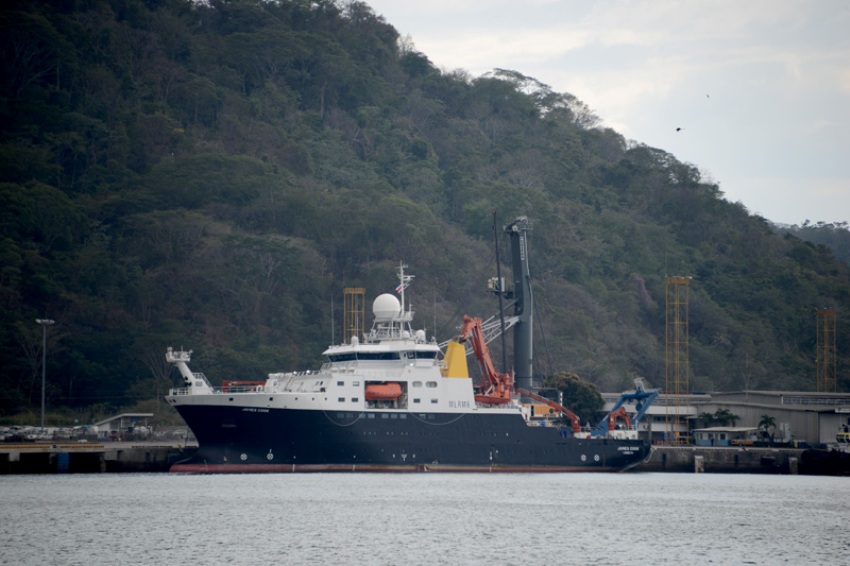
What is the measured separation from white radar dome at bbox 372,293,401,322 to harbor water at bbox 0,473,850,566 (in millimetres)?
8014

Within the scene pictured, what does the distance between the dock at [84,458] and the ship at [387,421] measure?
3.39 metres

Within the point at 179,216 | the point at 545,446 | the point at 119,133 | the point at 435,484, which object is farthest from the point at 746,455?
the point at 119,133

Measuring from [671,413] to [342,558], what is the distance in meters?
51.8

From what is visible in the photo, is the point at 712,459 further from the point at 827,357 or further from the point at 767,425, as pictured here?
the point at 827,357

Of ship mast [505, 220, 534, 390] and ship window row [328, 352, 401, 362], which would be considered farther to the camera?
ship mast [505, 220, 534, 390]

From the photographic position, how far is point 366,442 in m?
54.4

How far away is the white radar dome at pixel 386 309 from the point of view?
57938mm

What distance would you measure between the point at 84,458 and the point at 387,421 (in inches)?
548

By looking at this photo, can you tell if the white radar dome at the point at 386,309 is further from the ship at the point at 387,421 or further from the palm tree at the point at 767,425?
the palm tree at the point at 767,425

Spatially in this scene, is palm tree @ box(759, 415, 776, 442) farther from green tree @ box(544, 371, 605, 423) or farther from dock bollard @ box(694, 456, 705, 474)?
green tree @ box(544, 371, 605, 423)

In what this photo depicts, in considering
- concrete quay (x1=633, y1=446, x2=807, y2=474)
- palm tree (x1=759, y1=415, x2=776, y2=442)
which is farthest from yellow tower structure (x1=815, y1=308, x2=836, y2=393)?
concrete quay (x1=633, y1=446, x2=807, y2=474)

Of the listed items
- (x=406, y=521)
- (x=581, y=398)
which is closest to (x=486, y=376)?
(x=581, y=398)

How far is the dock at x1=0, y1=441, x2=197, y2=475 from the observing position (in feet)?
181

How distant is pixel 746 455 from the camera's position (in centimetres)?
6488
